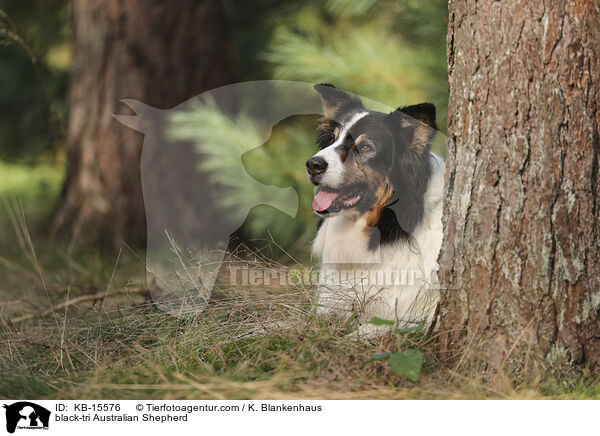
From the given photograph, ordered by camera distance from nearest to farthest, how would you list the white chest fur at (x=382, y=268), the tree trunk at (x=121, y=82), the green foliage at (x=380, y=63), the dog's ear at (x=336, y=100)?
the white chest fur at (x=382, y=268), the dog's ear at (x=336, y=100), the green foliage at (x=380, y=63), the tree trunk at (x=121, y=82)

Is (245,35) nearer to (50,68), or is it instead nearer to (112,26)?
(112,26)

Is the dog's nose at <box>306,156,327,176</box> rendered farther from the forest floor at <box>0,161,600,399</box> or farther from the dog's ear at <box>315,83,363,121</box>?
the forest floor at <box>0,161,600,399</box>

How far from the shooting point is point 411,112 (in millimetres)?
2619

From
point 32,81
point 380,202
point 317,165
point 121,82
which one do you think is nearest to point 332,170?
point 317,165

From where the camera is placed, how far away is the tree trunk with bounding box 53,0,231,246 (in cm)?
487

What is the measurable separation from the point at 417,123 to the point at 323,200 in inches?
21.6

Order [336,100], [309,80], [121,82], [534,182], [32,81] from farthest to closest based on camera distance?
[32,81] → [121,82] → [309,80] → [336,100] → [534,182]

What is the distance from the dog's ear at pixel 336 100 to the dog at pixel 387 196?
0.08 m

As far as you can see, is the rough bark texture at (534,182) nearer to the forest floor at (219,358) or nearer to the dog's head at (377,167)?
the forest floor at (219,358)

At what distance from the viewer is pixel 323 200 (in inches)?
107

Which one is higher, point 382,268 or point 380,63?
point 380,63
